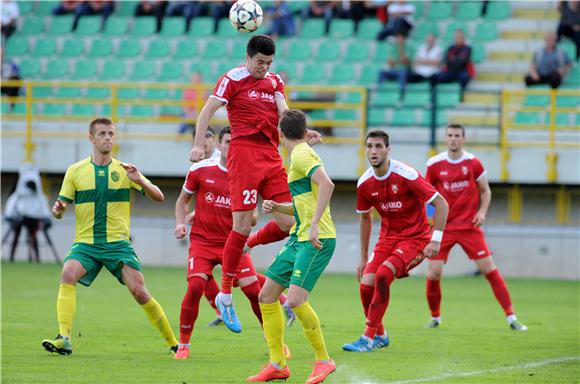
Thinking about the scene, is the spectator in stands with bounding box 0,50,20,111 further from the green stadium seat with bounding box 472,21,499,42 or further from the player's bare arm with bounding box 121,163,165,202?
the player's bare arm with bounding box 121,163,165,202

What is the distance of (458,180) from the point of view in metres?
13.3

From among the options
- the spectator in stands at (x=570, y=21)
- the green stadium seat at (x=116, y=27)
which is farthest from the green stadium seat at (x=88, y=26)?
the spectator in stands at (x=570, y=21)

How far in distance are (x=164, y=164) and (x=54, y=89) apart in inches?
177

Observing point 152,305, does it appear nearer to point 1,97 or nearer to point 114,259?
point 114,259

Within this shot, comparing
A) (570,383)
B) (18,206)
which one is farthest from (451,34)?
(570,383)

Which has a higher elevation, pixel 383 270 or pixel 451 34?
pixel 451 34

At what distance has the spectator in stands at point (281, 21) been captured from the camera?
25.1 m

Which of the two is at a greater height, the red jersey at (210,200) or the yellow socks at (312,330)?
the red jersey at (210,200)

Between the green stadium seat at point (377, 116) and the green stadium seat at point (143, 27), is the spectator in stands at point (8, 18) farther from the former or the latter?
the green stadium seat at point (377, 116)

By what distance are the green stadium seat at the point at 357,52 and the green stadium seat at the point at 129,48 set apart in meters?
4.67

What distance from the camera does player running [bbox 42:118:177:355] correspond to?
33.1 ft

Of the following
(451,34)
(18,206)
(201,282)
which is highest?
(451,34)

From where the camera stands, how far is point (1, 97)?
942 inches

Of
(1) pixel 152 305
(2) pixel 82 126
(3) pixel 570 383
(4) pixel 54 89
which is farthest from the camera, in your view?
(4) pixel 54 89
